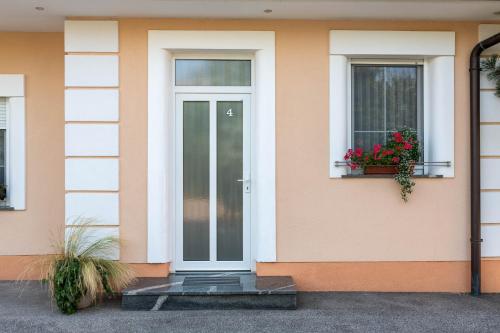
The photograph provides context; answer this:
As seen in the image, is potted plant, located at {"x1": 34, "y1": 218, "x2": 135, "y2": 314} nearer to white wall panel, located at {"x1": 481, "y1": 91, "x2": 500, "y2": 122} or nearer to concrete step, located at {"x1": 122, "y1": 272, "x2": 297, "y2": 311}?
concrete step, located at {"x1": 122, "y1": 272, "x2": 297, "y2": 311}

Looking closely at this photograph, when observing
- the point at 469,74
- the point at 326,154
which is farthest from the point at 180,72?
the point at 469,74

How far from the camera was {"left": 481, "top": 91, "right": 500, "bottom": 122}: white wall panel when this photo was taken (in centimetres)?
540

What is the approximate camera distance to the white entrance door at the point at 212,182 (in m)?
5.57

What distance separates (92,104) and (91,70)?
0.37 meters

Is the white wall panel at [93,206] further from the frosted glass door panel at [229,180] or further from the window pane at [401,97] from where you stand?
the window pane at [401,97]

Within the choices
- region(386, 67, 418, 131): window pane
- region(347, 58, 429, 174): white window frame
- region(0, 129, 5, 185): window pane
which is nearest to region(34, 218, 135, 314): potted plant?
region(0, 129, 5, 185): window pane

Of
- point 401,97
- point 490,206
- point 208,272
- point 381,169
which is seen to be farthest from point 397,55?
point 208,272

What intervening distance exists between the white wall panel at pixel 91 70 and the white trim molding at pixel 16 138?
100 cm

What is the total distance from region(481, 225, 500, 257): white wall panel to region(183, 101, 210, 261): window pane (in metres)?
3.11

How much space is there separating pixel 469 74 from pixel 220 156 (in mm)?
2941

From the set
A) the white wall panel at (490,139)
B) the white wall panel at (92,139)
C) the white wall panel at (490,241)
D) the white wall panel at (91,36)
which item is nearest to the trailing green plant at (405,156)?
the white wall panel at (490,139)

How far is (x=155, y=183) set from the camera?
208 inches

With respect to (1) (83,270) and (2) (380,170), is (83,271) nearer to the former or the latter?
(1) (83,270)

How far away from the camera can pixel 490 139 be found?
5.40m
